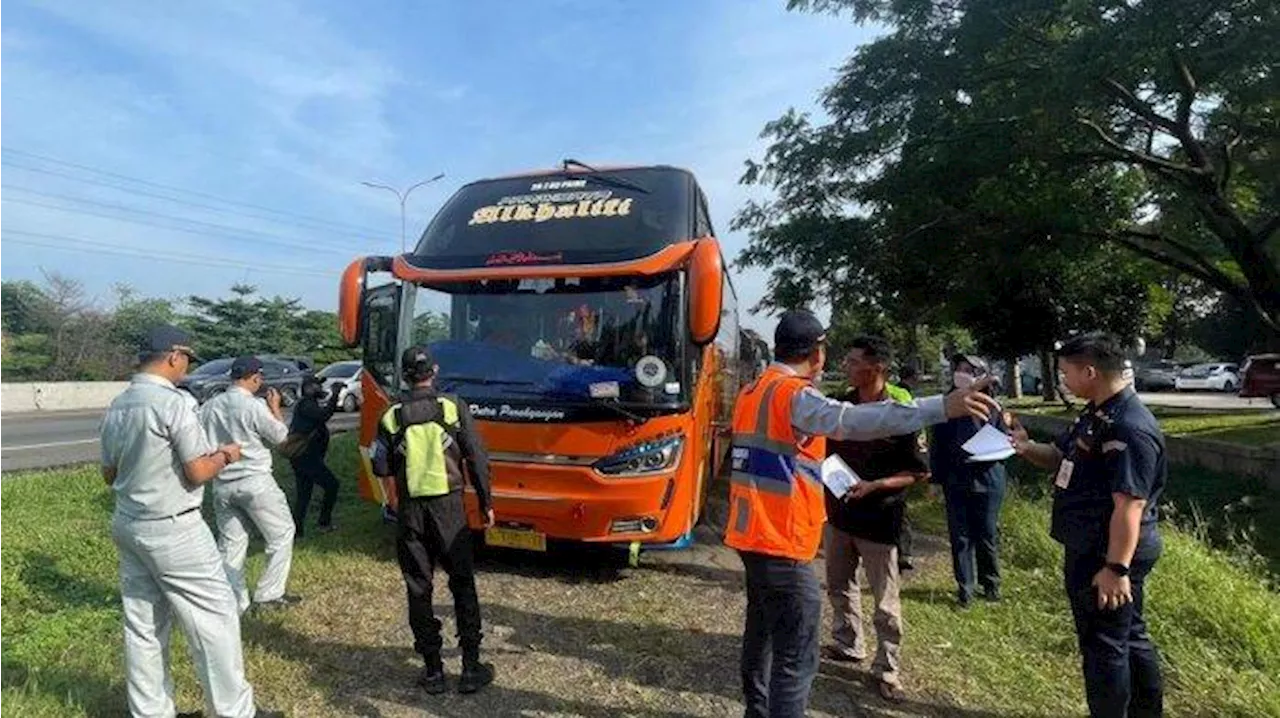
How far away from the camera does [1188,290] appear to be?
133 ft

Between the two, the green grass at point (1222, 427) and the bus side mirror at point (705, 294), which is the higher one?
the bus side mirror at point (705, 294)

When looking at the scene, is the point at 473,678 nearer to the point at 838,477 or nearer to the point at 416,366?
the point at 416,366

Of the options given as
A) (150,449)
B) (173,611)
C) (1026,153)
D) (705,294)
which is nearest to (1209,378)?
(1026,153)

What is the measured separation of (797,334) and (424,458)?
2069mm

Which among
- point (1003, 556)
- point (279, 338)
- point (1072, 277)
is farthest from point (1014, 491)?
point (279, 338)

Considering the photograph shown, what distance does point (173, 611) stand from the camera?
357cm

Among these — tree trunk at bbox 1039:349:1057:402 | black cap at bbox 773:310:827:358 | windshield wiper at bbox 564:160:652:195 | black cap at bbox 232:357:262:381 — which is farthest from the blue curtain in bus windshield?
tree trunk at bbox 1039:349:1057:402

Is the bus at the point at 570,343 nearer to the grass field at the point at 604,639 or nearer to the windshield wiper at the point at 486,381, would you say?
the windshield wiper at the point at 486,381

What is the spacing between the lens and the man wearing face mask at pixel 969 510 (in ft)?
19.4

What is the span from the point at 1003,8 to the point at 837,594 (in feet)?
30.4

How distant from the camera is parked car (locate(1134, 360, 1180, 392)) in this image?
1591 inches

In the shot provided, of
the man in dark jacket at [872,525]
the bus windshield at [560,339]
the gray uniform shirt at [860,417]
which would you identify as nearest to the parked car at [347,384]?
the bus windshield at [560,339]

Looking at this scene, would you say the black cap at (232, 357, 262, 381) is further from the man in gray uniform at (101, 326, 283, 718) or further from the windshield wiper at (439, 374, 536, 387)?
the man in gray uniform at (101, 326, 283, 718)

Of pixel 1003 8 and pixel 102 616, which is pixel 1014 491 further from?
pixel 102 616
